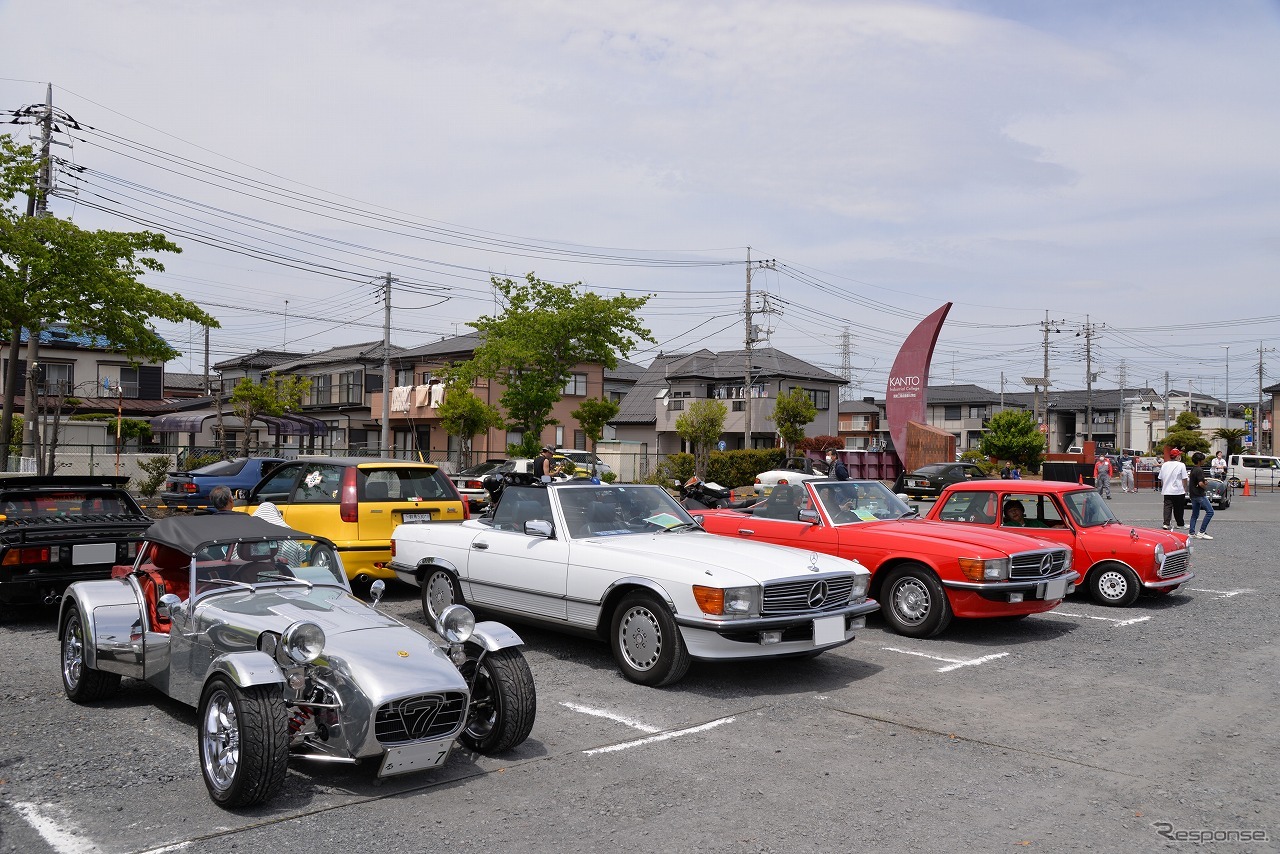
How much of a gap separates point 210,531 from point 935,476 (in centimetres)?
3192

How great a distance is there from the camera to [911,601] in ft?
28.8

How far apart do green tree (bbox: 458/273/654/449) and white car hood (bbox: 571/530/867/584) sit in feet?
89.9

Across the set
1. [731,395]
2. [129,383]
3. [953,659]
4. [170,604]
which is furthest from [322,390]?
[170,604]

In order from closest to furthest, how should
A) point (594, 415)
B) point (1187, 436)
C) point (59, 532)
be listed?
point (59, 532) < point (594, 415) < point (1187, 436)

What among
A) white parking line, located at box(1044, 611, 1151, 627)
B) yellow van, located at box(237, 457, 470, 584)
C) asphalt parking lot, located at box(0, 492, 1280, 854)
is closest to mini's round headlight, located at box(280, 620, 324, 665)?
asphalt parking lot, located at box(0, 492, 1280, 854)

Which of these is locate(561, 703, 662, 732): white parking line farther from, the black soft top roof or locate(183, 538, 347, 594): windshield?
the black soft top roof

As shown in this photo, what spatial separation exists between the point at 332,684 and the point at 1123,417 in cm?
9964

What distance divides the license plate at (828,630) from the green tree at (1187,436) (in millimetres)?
63052

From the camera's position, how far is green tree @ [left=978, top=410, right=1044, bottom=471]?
145ft

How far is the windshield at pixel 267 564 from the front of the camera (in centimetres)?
559

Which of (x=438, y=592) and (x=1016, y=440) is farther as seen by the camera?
(x=1016, y=440)

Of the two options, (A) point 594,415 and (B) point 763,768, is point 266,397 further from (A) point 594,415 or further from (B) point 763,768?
(B) point 763,768

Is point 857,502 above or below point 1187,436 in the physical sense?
below

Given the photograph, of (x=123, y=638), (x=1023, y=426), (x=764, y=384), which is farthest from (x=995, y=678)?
(x=764, y=384)
